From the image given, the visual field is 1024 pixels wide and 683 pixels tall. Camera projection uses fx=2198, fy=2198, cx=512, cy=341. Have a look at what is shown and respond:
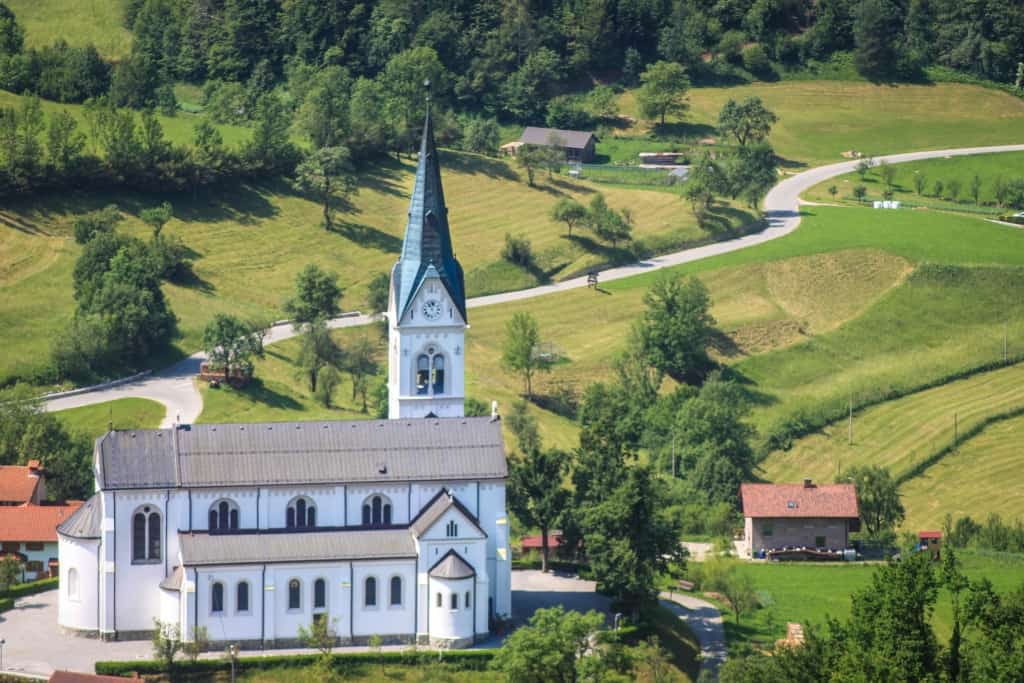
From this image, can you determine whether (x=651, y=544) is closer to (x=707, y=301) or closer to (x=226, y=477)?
(x=226, y=477)

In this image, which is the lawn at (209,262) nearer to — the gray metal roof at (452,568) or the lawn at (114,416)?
the lawn at (114,416)

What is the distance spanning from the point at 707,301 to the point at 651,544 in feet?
216

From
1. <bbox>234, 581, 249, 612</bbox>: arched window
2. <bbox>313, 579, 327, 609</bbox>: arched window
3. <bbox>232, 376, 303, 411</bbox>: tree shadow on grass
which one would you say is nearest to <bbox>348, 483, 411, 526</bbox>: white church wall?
<bbox>313, 579, 327, 609</bbox>: arched window

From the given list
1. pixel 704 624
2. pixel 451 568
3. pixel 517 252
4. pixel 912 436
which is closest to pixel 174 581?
pixel 451 568

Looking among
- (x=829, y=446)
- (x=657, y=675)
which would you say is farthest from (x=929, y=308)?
(x=657, y=675)

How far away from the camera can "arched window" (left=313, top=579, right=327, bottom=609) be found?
4614 inches

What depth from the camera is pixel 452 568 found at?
117625 mm

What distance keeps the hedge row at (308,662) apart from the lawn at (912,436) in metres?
55.8

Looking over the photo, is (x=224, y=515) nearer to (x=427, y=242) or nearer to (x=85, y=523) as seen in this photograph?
(x=85, y=523)

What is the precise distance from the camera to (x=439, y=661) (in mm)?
114938

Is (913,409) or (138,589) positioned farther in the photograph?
(913,409)

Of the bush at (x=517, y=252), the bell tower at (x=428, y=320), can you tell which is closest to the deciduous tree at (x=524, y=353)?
the bush at (x=517, y=252)

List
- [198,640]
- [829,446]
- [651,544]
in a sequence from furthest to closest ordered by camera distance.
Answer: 1. [829,446]
2. [651,544]
3. [198,640]

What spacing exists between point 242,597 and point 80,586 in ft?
29.0
